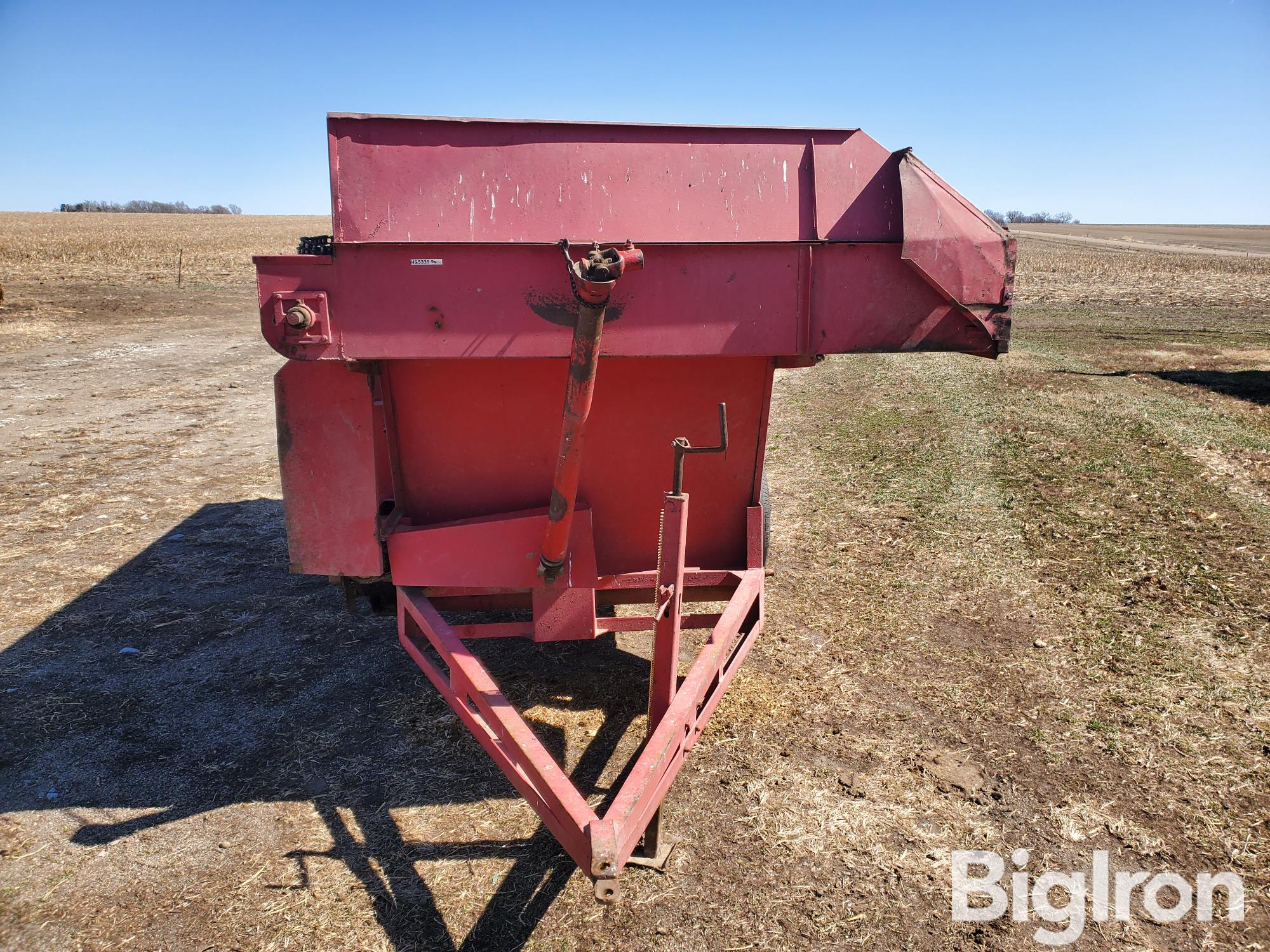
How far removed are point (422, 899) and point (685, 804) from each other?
100 centimetres

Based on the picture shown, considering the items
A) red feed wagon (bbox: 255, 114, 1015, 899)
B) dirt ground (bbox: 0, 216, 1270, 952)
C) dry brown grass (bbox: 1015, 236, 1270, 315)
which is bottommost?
dirt ground (bbox: 0, 216, 1270, 952)

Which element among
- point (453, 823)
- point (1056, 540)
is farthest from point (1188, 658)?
point (453, 823)

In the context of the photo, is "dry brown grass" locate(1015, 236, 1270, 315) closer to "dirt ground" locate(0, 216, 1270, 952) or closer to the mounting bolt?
"dirt ground" locate(0, 216, 1270, 952)

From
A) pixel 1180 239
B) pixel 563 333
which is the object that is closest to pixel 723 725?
pixel 563 333

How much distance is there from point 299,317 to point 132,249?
36.8 m

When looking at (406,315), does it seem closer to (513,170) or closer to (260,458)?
(513,170)

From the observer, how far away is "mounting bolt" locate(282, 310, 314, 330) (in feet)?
9.87

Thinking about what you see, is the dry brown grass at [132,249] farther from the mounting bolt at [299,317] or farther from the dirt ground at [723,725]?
the mounting bolt at [299,317]

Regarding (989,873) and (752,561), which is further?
(752,561)

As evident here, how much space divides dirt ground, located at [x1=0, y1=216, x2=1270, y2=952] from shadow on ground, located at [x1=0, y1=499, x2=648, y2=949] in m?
0.02

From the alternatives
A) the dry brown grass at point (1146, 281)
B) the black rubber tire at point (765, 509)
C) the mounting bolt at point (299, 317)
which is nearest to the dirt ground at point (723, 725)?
the black rubber tire at point (765, 509)

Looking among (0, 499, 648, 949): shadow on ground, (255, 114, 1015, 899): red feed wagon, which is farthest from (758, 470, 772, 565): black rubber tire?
(0, 499, 648, 949): shadow on ground

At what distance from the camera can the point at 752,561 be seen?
4098mm

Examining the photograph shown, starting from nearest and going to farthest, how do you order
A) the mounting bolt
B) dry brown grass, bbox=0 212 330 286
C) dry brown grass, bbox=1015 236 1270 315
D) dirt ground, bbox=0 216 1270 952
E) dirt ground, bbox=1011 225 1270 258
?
dirt ground, bbox=0 216 1270 952, the mounting bolt, dry brown grass, bbox=1015 236 1270 315, dry brown grass, bbox=0 212 330 286, dirt ground, bbox=1011 225 1270 258
